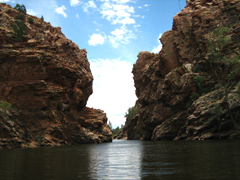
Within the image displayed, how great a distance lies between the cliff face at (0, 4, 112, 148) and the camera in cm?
5103

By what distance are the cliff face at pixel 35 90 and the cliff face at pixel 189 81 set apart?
2559cm

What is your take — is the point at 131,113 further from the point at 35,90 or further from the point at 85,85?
the point at 35,90

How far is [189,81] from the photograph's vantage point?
60031 millimetres

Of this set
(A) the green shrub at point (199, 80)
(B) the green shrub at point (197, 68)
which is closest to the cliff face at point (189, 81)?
(B) the green shrub at point (197, 68)

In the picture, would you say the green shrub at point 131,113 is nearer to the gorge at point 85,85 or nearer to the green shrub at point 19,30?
the gorge at point 85,85

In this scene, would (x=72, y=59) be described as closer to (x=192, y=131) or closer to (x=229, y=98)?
(x=192, y=131)

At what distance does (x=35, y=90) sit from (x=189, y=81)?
44.5 meters

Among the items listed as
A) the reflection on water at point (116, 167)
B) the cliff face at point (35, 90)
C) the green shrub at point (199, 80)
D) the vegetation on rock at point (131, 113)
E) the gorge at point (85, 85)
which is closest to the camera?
the reflection on water at point (116, 167)

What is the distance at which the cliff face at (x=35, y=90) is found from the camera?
51.0m

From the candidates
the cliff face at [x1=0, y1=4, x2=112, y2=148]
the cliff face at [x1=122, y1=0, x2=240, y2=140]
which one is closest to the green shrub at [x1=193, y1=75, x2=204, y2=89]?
the cliff face at [x1=122, y1=0, x2=240, y2=140]

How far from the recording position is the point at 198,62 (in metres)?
62.0

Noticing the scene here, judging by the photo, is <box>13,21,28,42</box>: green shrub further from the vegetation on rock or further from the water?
the vegetation on rock

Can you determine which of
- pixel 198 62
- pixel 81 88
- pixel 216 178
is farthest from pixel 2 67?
pixel 216 178

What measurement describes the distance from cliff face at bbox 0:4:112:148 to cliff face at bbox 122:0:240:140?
25590mm
